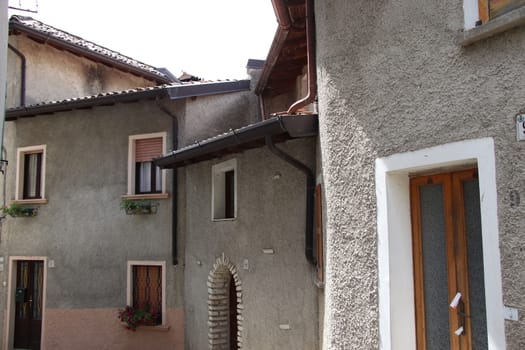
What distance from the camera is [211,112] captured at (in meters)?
12.5

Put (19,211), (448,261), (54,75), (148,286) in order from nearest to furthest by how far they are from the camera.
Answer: (448,261), (148,286), (19,211), (54,75)

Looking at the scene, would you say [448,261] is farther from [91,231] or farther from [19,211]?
[19,211]

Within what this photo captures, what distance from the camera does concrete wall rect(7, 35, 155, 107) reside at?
48.2ft

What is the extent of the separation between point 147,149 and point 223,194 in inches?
116

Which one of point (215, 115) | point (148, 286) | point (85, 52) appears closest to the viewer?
point (148, 286)

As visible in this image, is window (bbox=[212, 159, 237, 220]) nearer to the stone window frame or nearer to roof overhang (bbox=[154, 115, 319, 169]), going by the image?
roof overhang (bbox=[154, 115, 319, 169])

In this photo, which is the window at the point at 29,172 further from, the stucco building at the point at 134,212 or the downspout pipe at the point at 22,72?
the downspout pipe at the point at 22,72

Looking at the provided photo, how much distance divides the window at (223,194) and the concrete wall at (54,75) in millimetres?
6978

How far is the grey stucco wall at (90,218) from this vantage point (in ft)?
40.8

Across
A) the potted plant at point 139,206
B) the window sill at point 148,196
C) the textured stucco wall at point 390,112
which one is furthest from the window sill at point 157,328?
the textured stucco wall at point 390,112

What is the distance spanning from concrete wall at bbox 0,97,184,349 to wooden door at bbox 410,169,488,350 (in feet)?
26.3

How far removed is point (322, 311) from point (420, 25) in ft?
12.3

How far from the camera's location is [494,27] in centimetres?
A: 363

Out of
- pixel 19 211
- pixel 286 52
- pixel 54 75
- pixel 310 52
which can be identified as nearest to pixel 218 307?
pixel 286 52
